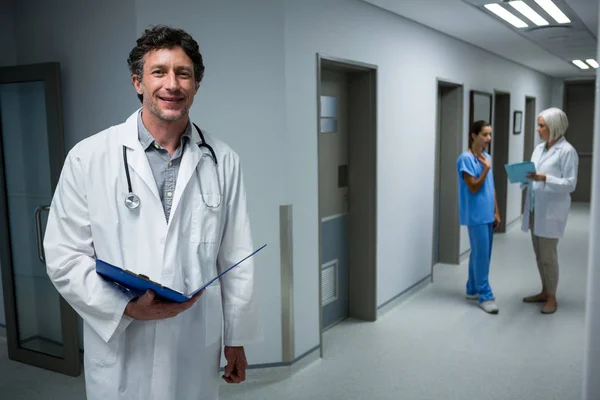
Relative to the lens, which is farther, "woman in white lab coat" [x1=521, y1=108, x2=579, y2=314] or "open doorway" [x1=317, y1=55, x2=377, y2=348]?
"woman in white lab coat" [x1=521, y1=108, x2=579, y2=314]

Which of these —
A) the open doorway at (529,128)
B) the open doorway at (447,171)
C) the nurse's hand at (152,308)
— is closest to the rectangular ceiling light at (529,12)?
the open doorway at (447,171)

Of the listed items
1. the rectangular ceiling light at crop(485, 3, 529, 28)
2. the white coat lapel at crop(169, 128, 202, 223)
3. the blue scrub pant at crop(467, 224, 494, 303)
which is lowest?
the blue scrub pant at crop(467, 224, 494, 303)

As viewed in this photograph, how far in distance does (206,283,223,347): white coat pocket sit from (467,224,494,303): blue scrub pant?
9.50 feet

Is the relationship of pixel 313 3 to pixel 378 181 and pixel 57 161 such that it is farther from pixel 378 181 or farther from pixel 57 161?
pixel 57 161

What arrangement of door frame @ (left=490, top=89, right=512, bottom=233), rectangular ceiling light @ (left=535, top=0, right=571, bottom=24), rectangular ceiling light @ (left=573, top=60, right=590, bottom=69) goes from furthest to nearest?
rectangular ceiling light @ (left=573, top=60, right=590, bottom=69) → door frame @ (left=490, top=89, right=512, bottom=233) → rectangular ceiling light @ (left=535, top=0, right=571, bottom=24)

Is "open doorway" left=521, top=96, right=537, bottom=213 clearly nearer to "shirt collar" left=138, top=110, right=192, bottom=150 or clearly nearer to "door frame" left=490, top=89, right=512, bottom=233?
"door frame" left=490, top=89, right=512, bottom=233

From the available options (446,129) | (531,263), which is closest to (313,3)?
(446,129)

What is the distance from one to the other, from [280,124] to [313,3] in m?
0.78

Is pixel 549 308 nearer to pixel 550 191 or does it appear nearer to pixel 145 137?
pixel 550 191

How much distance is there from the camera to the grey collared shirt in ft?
5.20

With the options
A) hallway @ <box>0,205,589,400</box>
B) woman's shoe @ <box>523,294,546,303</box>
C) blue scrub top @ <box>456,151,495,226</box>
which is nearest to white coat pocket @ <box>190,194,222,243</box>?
hallway @ <box>0,205,589,400</box>

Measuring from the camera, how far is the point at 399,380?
9.80 feet

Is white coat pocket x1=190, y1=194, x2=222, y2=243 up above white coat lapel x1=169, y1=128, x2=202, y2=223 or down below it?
below

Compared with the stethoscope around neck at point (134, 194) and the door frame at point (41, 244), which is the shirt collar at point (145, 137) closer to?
the stethoscope around neck at point (134, 194)
